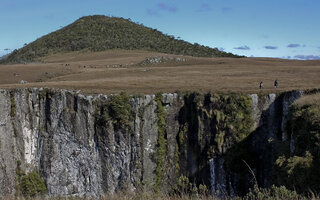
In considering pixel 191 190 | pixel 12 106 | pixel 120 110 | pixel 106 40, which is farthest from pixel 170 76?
pixel 106 40

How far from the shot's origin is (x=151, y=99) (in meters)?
29.0

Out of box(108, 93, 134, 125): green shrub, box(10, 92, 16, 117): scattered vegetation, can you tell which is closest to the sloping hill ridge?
box(10, 92, 16, 117): scattered vegetation

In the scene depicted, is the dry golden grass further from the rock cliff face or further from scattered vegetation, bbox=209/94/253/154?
the rock cliff face

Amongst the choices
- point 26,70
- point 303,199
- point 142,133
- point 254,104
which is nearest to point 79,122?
point 142,133

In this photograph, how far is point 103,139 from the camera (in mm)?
29125

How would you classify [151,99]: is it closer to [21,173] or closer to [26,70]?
[21,173]

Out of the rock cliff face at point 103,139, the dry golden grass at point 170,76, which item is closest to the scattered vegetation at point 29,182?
the rock cliff face at point 103,139

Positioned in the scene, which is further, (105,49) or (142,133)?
(105,49)

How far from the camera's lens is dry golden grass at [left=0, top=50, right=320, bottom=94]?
31.2 metres

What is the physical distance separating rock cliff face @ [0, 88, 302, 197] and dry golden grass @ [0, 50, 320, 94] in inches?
85.1

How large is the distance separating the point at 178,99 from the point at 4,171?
16.8 metres

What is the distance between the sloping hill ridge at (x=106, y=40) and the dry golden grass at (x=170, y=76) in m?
11.9

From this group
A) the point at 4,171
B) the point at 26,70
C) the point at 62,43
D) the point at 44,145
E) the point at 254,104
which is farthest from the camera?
the point at 62,43

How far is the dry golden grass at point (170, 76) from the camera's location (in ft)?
102
